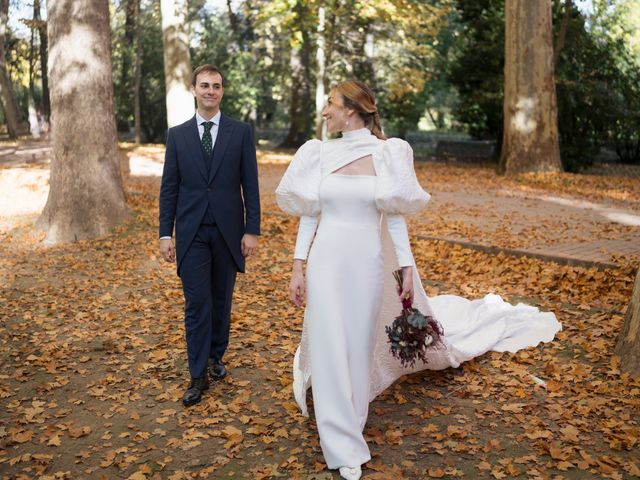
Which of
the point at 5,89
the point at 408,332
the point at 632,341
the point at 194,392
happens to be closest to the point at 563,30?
the point at 632,341

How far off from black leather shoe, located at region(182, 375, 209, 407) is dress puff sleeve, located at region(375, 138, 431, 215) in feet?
6.69

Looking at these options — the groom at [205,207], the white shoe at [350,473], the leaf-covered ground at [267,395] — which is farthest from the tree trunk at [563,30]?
the white shoe at [350,473]

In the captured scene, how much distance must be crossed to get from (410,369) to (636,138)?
2219 cm

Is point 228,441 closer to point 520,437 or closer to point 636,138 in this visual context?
point 520,437

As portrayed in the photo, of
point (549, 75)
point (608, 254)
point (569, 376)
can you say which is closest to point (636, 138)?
point (549, 75)

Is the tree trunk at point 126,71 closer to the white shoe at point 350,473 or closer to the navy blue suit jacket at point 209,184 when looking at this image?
the navy blue suit jacket at point 209,184

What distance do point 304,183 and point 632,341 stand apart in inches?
118

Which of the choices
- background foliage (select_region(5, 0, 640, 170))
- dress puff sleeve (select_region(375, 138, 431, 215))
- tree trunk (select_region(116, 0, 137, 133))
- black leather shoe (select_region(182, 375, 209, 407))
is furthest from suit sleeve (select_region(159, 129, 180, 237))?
tree trunk (select_region(116, 0, 137, 133))

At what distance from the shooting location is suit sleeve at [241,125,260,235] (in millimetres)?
5141

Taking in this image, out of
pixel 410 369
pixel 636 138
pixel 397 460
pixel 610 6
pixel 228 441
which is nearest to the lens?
pixel 397 460

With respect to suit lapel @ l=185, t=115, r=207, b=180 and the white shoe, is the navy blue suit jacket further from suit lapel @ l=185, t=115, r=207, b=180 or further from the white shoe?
the white shoe

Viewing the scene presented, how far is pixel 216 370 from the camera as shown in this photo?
5629 millimetres

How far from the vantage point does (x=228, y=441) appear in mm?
4594

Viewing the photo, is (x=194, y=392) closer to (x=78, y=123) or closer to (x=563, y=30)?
(x=78, y=123)
